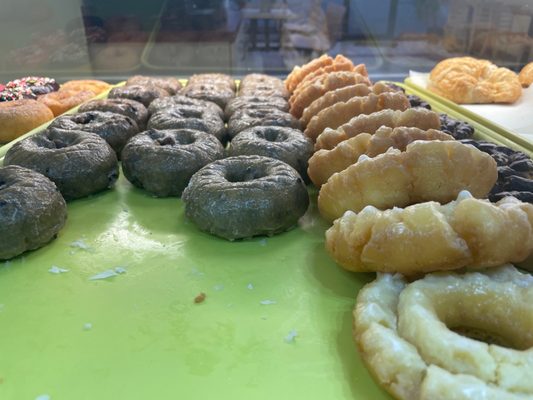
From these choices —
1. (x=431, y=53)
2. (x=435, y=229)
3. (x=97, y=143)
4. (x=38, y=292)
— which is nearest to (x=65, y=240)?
(x=38, y=292)

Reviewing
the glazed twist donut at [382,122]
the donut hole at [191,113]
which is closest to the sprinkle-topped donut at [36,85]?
the donut hole at [191,113]

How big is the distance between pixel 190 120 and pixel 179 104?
524mm

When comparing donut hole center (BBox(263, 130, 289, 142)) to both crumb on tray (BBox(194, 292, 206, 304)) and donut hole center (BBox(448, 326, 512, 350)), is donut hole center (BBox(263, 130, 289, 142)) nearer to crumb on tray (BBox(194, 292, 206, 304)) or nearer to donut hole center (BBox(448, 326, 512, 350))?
crumb on tray (BBox(194, 292, 206, 304))

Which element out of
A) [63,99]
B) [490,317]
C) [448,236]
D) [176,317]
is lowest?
[176,317]

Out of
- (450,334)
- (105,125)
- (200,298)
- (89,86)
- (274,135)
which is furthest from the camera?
(89,86)

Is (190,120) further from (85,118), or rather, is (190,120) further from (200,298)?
(200,298)

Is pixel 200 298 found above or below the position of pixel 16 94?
below

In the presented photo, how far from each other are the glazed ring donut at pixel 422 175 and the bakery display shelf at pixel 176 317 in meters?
0.39

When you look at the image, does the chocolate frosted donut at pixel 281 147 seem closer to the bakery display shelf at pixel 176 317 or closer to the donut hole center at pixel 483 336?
the bakery display shelf at pixel 176 317

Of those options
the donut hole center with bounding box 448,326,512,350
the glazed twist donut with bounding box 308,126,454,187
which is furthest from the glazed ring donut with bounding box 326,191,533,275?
the glazed twist donut with bounding box 308,126,454,187

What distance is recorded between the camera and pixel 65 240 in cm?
245

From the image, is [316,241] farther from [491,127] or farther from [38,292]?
[491,127]

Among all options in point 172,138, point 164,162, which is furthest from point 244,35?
point 164,162

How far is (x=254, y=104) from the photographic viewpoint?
3.89 m
